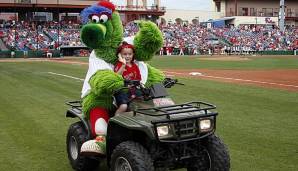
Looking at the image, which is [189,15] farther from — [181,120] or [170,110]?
[181,120]

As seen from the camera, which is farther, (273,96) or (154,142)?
(273,96)

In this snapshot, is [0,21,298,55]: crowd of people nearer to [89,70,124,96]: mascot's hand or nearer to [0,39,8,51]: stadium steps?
[0,39,8,51]: stadium steps

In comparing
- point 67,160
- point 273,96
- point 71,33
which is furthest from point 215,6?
point 67,160

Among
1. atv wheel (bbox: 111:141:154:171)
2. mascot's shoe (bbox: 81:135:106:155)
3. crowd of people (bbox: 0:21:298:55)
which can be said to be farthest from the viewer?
crowd of people (bbox: 0:21:298:55)

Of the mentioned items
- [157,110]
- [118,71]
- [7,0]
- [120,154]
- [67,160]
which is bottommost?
[67,160]

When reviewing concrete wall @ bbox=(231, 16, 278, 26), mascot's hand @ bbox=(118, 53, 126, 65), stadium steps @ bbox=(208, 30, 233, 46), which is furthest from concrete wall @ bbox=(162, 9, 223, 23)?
mascot's hand @ bbox=(118, 53, 126, 65)

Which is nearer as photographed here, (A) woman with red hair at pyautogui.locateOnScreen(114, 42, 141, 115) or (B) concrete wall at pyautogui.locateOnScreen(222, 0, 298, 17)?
(A) woman with red hair at pyautogui.locateOnScreen(114, 42, 141, 115)

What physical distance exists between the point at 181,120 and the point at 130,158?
621 millimetres

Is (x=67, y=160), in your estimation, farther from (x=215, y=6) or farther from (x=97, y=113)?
(x=215, y=6)

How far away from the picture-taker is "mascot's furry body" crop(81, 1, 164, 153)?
5.50 meters

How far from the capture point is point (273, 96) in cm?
1377

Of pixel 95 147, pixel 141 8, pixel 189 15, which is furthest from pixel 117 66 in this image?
pixel 189 15

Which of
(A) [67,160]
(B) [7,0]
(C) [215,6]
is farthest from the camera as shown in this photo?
(C) [215,6]

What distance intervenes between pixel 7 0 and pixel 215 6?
45.6 metres
